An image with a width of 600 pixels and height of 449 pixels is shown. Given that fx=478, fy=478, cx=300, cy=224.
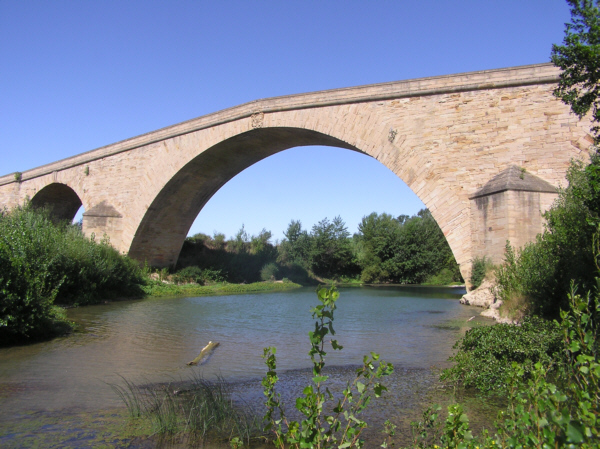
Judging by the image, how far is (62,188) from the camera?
22.0m

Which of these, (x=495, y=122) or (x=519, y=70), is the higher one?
(x=519, y=70)

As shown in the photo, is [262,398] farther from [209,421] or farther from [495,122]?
[495,122]

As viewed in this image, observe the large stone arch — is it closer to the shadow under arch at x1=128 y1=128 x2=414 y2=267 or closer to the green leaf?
the shadow under arch at x1=128 y1=128 x2=414 y2=267

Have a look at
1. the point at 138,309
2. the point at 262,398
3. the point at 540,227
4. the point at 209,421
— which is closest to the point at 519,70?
the point at 540,227

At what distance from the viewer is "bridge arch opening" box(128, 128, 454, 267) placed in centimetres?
1488

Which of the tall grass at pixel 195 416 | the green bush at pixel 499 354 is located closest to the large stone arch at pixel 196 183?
the green bush at pixel 499 354

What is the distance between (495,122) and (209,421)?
898 cm

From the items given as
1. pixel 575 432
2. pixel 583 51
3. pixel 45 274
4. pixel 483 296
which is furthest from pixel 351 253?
pixel 575 432

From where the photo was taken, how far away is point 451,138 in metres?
10.5

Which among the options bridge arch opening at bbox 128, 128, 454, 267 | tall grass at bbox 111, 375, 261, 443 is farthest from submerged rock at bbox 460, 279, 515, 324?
tall grass at bbox 111, 375, 261, 443

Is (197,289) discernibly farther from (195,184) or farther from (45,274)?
(45,274)

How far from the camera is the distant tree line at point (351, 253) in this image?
2511cm

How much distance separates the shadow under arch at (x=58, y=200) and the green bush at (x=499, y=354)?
2045 centimetres

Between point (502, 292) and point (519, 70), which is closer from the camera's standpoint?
point (502, 292)
